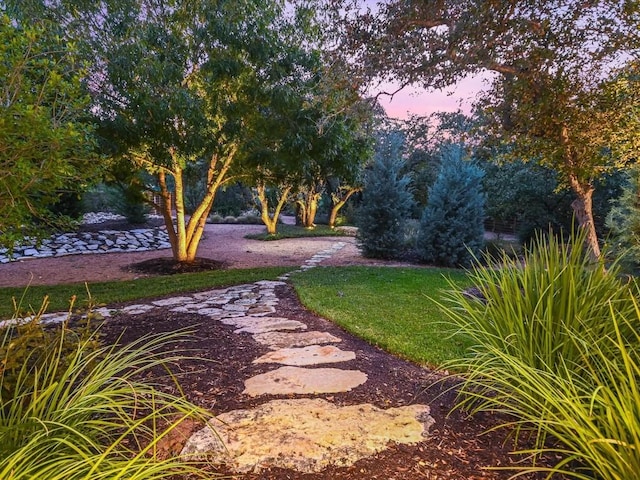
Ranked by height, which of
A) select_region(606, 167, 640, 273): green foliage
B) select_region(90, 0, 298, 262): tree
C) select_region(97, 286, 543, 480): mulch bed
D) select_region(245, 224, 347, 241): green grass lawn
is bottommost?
select_region(97, 286, 543, 480): mulch bed

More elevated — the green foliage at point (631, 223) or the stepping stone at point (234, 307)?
the green foliage at point (631, 223)

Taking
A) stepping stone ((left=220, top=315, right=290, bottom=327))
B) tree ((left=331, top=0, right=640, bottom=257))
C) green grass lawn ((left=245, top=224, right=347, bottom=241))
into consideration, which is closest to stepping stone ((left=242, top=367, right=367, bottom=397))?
stepping stone ((left=220, top=315, right=290, bottom=327))

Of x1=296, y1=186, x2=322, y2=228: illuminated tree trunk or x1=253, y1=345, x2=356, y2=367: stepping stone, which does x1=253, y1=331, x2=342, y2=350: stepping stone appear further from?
x1=296, y1=186, x2=322, y2=228: illuminated tree trunk

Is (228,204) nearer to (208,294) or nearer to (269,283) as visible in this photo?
(269,283)

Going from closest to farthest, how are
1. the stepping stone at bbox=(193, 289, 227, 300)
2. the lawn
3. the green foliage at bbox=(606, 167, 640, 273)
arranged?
the lawn → the stepping stone at bbox=(193, 289, 227, 300) → the green foliage at bbox=(606, 167, 640, 273)

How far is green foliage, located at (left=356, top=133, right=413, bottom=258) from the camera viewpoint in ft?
30.7

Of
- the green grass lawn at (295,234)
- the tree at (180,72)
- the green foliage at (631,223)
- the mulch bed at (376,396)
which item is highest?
the tree at (180,72)

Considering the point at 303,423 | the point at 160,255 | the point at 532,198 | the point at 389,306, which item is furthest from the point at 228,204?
the point at 303,423

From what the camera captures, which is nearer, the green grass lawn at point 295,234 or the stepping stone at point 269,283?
the stepping stone at point 269,283

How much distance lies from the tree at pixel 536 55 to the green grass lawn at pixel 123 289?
3.86m

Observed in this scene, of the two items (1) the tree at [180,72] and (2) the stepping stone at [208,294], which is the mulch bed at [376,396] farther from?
(1) the tree at [180,72]

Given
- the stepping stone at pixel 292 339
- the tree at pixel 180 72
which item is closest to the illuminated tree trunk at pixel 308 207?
the tree at pixel 180 72

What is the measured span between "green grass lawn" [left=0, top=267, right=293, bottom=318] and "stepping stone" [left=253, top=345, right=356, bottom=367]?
8.87 feet

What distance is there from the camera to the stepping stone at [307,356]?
2.77 m
